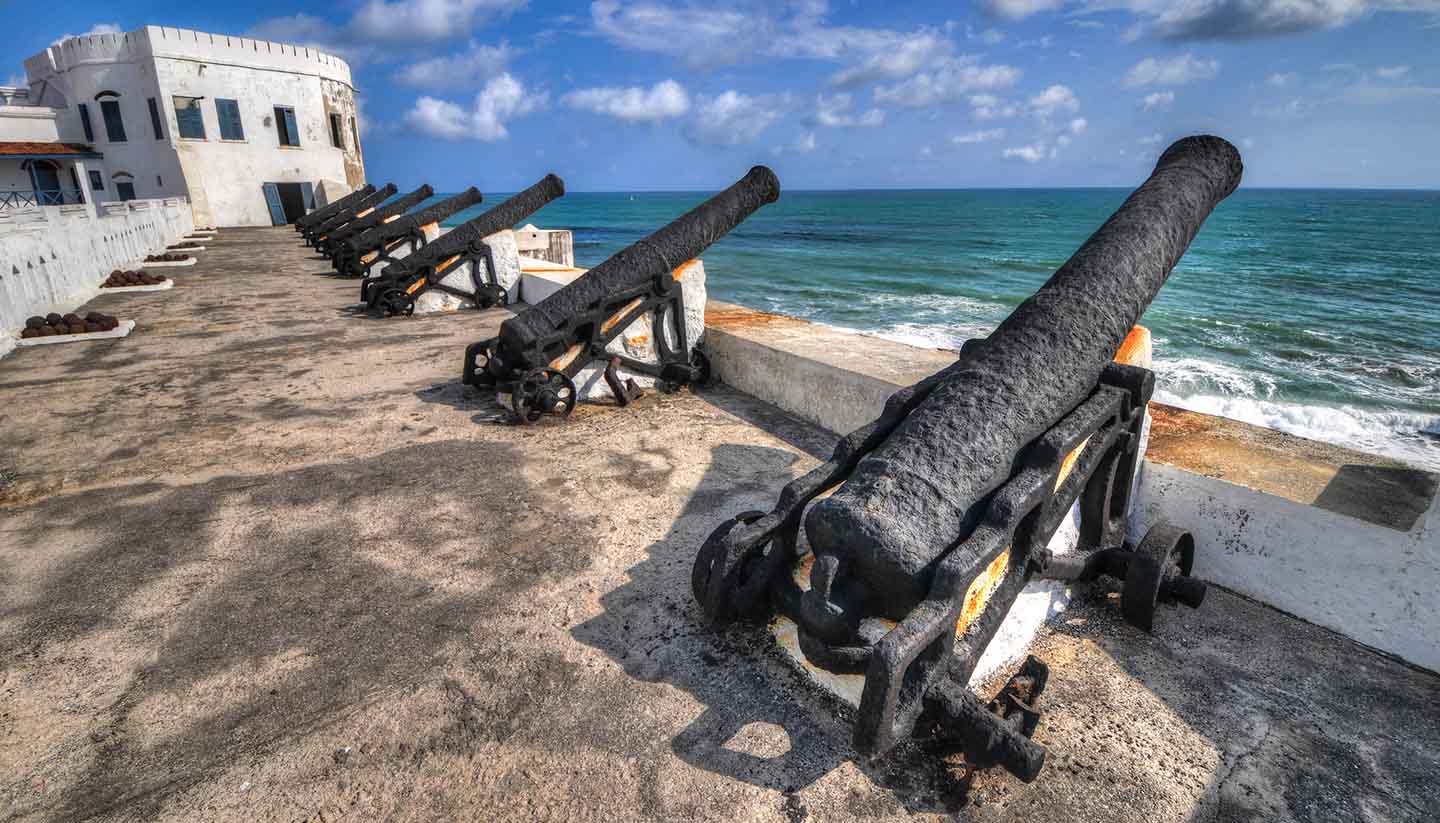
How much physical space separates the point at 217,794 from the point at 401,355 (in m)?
6.21

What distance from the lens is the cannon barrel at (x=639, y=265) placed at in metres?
5.80

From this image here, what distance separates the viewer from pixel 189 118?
2870 cm

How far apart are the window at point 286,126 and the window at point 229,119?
1.42 m

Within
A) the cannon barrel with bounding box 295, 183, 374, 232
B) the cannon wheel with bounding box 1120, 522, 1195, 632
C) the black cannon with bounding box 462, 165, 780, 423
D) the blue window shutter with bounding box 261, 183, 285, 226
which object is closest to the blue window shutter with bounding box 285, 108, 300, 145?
the blue window shutter with bounding box 261, 183, 285, 226

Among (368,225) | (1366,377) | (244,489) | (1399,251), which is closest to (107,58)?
(368,225)

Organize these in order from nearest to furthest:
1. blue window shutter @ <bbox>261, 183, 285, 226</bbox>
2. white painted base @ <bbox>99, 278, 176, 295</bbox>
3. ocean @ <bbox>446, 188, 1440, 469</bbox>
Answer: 1. white painted base @ <bbox>99, 278, 176, 295</bbox>
2. ocean @ <bbox>446, 188, 1440, 469</bbox>
3. blue window shutter @ <bbox>261, 183, 285, 226</bbox>

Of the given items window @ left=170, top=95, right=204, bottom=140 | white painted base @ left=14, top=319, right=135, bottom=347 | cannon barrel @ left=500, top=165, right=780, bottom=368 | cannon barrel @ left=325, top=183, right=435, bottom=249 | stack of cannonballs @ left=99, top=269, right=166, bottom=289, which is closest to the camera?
cannon barrel @ left=500, top=165, right=780, bottom=368

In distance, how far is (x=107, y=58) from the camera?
1129 inches

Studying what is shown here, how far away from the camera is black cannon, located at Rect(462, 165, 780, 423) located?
223 inches

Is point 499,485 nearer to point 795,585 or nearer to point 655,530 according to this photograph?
point 655,530

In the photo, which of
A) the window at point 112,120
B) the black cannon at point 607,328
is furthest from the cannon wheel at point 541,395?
the window at point 112,120

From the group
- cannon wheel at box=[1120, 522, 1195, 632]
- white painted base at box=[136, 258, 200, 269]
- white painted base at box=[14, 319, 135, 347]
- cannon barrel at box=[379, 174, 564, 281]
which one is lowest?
cannon wheel at box=[1120, 522, 1195, 632]

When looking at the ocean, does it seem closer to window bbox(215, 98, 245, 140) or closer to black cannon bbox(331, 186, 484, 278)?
black cannon bbox(331, 186, 484, 278)

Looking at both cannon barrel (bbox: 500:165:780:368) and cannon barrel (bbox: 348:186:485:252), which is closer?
cannon barrel (bbox: 500:165:780:368)
